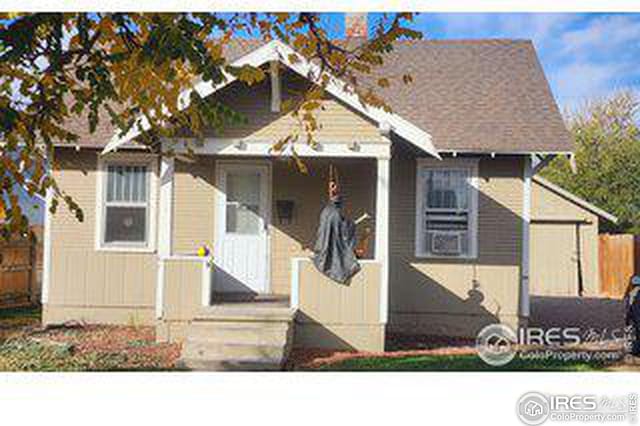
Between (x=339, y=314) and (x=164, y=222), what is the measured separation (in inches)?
111

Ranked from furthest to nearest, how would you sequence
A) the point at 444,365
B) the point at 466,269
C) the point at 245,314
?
the point at 466,269
the point at 245,314
the point at 444,365

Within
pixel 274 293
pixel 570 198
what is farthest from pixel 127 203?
pixel 570 198

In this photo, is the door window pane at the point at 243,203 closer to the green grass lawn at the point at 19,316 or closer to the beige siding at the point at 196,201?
the beige siding at the point at 196,201

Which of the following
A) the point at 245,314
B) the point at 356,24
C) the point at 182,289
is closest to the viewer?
the point at 245,314

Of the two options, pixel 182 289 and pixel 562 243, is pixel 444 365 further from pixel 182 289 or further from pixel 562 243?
pixel 562 243

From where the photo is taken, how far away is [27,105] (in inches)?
137

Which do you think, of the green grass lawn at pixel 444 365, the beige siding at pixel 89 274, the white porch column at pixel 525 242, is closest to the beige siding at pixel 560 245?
the white porch column at pixel 525 242

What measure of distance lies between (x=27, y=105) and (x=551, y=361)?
20.2 feet

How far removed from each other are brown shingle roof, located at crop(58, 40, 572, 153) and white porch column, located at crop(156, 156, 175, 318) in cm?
245

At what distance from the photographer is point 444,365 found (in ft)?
23.5

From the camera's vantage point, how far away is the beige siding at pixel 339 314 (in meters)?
→ 8.03

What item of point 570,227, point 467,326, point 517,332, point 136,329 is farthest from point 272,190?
point 570,227

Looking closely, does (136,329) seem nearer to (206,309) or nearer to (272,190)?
(206,309)

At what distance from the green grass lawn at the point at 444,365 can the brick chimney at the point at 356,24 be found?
7.26 meters
